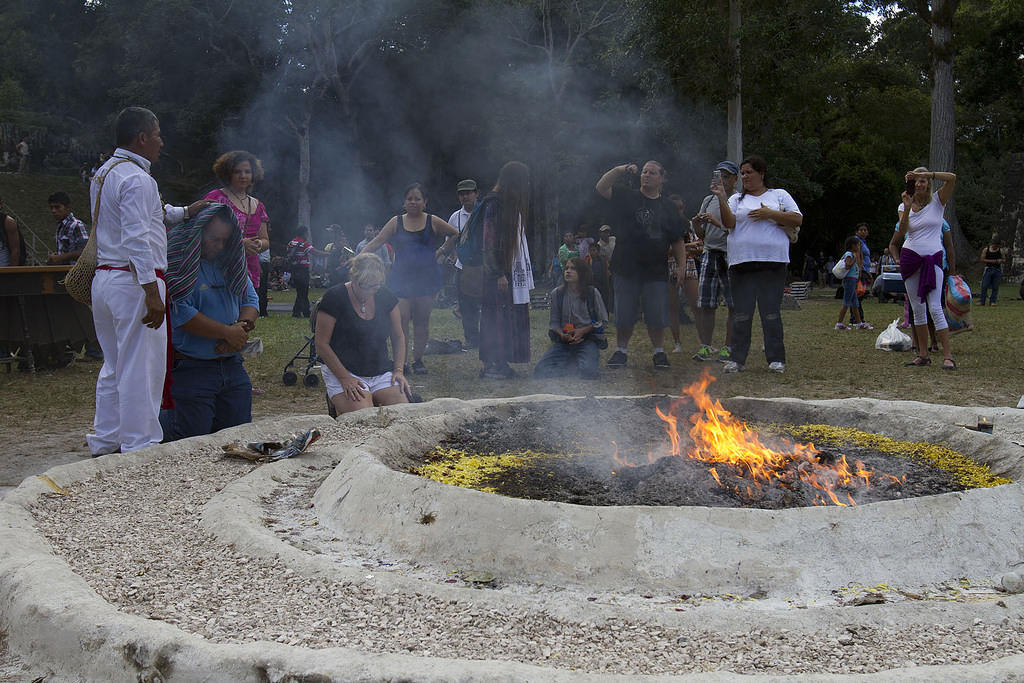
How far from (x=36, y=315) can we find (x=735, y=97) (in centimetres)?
1364

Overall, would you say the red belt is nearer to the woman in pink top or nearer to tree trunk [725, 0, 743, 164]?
the woman in pink top

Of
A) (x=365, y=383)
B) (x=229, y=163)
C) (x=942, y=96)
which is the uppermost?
(x=942, y=96)

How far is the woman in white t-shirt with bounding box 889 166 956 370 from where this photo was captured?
26.0 ft

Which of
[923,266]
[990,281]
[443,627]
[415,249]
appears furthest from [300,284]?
[990,281]

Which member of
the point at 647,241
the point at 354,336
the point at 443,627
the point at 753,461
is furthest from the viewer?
the point at 647,241

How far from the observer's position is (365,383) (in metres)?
5.55

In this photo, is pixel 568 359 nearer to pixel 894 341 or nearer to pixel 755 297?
pixel 755 297

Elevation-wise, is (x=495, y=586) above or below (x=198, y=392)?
below

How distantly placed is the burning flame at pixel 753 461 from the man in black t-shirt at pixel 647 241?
3942 mm

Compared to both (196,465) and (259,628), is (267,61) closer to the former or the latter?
(196,465)

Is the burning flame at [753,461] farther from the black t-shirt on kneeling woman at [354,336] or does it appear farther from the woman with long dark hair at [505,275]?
the woman with long dark hair at [505,275]

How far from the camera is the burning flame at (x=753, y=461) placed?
341cm

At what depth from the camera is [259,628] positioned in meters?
2.52

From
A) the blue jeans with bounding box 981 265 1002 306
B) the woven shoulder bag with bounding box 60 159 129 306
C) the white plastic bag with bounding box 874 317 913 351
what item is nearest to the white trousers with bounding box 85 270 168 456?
the woven shoulder bag with bounding box 60 159 129 306
